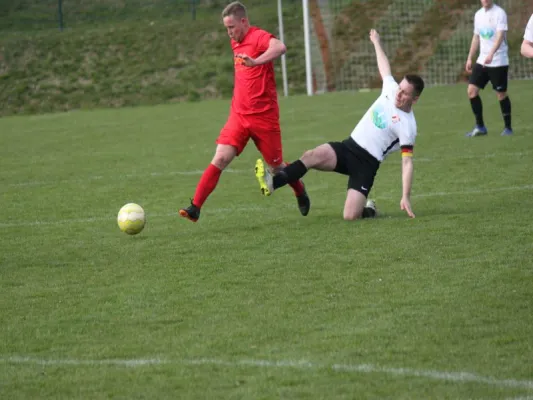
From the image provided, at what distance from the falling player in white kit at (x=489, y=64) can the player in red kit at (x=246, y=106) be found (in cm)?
699

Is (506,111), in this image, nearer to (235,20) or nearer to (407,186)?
(407,186)

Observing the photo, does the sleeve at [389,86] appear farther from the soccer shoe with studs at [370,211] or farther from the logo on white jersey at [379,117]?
the soccer shoe with studs at [370,211]

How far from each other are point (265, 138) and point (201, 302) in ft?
10.4

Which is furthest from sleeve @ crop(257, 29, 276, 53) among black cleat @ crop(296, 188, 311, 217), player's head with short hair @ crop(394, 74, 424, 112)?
black cleat @ crop(296, 188, 311, 217)

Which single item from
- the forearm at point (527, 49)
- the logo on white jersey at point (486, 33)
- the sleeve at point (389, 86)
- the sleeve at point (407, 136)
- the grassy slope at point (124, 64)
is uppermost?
the sleeve at point (389, 86)

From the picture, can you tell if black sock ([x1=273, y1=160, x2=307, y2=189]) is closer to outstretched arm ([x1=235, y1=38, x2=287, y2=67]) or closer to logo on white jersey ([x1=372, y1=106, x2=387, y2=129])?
logo on white jersey ([x1=372, y1=106, x2=387, y2=129])

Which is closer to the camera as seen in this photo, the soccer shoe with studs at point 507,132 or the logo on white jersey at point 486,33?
the soccer shoe with studs at point 507,132

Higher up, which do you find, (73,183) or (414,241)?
(414,241)

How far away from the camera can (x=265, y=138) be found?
9312 mm

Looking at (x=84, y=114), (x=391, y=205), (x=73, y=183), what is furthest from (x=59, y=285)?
(x=84, y=114)

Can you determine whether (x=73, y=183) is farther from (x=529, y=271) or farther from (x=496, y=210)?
(x=529, y=271)

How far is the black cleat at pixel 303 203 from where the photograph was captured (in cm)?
959

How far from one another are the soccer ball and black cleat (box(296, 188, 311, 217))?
1.53 meters

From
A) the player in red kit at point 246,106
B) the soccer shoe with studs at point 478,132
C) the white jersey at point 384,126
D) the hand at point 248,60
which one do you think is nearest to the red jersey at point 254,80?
the player in red kit at point 246,106
